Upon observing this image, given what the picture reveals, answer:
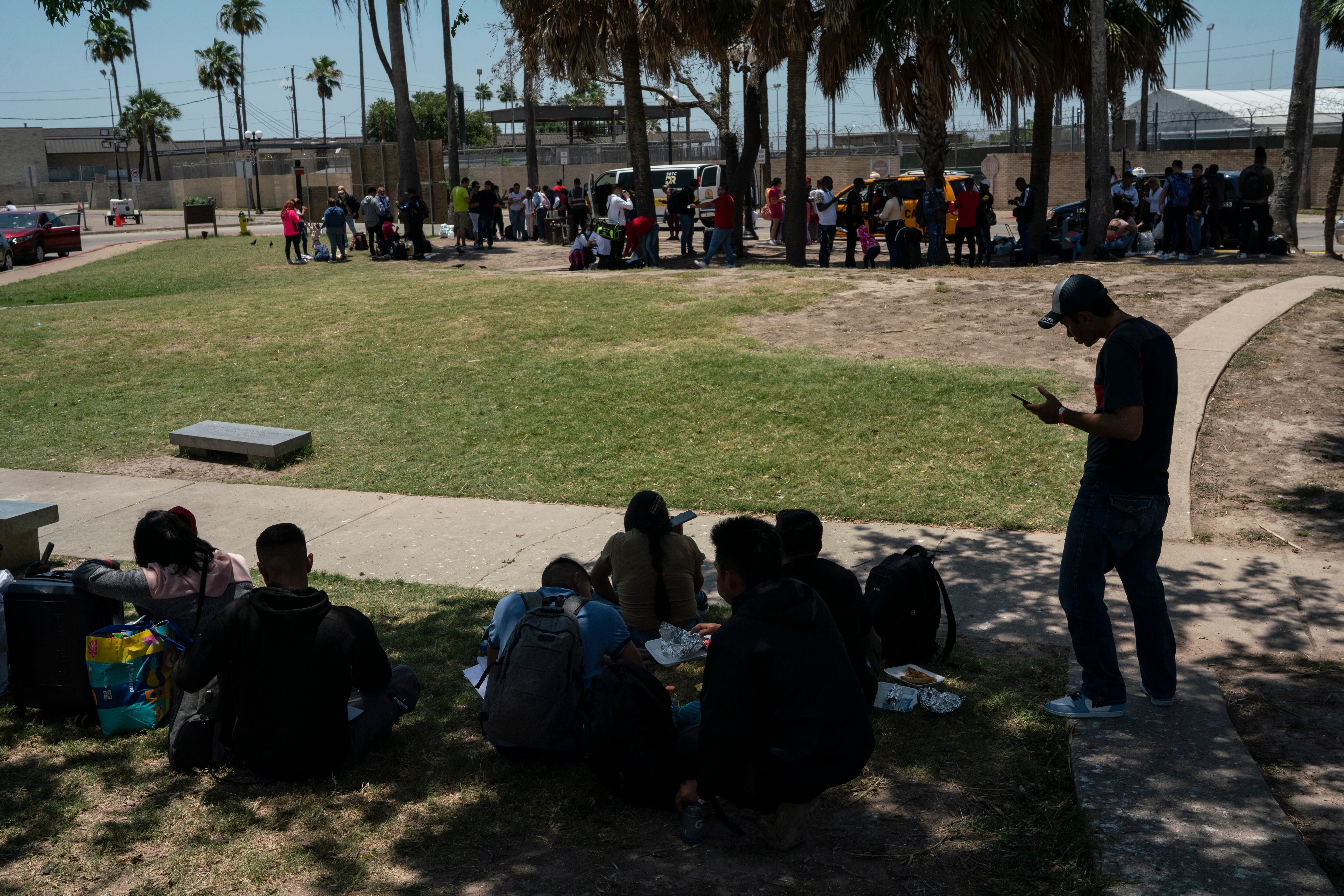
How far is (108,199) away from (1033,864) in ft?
265

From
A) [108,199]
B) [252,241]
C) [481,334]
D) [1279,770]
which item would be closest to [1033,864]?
[1279,770]

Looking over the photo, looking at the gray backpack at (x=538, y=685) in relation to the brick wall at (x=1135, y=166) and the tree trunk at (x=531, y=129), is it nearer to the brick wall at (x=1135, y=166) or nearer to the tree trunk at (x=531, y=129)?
the tree trunk at (x=531, y=129)

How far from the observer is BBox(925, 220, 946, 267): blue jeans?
1889cm

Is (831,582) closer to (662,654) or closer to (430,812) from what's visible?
(662,654)

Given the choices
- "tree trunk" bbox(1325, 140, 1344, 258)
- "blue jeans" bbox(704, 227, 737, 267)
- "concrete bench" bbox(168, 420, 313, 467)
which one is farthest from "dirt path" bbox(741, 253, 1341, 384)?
"concrete bench" bbox(168, 420, 313, 467)

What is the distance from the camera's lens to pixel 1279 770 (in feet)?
13.5

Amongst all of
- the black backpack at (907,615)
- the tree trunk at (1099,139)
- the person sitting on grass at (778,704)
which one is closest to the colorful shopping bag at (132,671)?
the person sitting on grass at (778,704)

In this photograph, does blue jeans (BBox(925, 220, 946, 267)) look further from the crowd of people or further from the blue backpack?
the crowd of people

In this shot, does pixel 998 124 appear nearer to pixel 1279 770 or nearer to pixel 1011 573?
pixel 1011 573

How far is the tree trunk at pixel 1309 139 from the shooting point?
1892 centimetres

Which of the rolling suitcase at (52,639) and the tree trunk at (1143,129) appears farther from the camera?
the tree trunk at (1143,129)

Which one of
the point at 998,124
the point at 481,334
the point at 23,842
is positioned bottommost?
the point at 23,842

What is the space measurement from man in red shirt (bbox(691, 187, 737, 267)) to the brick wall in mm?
18926

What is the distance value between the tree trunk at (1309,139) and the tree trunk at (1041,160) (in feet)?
13.8
